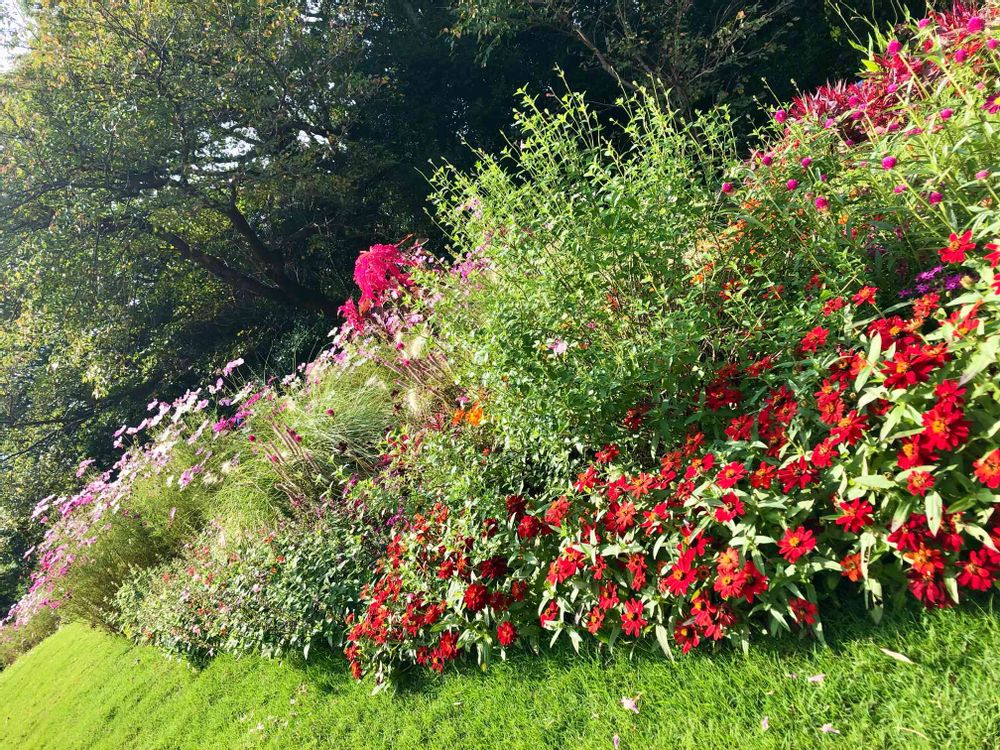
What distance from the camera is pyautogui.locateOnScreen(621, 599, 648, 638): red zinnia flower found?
6.81ft

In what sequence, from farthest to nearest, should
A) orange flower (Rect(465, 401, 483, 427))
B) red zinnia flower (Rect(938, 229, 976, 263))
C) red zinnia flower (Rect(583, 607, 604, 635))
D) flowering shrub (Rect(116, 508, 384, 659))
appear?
1. flowering shrub (Rect(116, 508, 384, 659))
2. orange flower (Rect(465, 401, 483, 427))
3. red zinnia flower (Rect(583, 607, 604, 635))
4. red zinnia flower (Rect(938, 229, 976, 263))

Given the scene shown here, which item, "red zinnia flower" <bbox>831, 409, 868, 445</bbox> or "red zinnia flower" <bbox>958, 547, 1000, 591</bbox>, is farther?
"red zinnia flower" <bbox>831, 409, 868, 445</bbox>

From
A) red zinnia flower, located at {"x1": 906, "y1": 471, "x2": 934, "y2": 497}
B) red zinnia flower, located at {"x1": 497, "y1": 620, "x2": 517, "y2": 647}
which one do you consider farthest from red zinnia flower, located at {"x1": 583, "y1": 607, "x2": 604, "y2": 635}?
red zinnia flower, located at {"x1": 906, "y1": 471, "x2": 934, "y2": 497}

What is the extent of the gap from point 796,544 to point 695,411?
741mm

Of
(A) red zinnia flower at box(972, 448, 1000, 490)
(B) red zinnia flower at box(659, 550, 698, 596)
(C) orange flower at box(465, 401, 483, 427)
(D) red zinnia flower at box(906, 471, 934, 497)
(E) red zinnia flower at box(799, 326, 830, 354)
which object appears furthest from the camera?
(C) orange flower at box(465, 401, 483, 427)

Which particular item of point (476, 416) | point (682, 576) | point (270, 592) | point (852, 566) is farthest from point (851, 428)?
point (270, 592)

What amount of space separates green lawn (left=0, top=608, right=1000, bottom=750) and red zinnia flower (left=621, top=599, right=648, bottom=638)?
0.15 meters

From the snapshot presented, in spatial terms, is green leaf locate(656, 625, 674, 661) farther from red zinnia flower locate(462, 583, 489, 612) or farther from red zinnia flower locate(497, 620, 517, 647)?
red zinnia flower locate(462, 583, 489, 612)

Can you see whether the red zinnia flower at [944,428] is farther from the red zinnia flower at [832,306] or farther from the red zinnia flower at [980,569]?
the red zinnia flower at [832,306]

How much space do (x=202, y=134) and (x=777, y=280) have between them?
9.10 m

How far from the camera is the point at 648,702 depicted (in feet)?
6.61

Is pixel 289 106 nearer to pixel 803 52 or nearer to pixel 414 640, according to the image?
pixel 803 52

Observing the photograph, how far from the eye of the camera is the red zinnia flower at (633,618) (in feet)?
6.81

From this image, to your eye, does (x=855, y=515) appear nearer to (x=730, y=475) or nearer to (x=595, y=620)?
(x=730, y=475)
